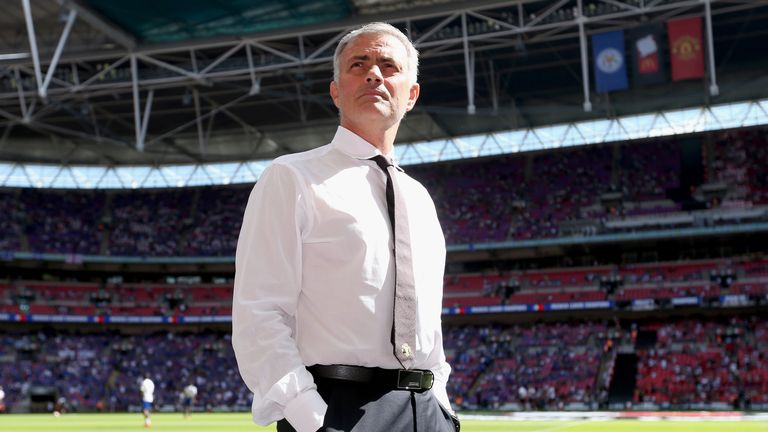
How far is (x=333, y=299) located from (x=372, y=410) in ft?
1.38

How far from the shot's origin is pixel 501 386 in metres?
44.2

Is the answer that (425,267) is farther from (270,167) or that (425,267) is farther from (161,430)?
(161,430)

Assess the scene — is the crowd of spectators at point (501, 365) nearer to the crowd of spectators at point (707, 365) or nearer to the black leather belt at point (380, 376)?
Answer: the crowd of spectators at point (707, 365)

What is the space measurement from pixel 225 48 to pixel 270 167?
38.9 m

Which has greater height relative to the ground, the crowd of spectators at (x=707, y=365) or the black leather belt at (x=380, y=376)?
the black leather belt at (x=380, y=376)

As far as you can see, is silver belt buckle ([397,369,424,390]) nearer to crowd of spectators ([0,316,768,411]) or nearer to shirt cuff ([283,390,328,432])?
shirt cuff ([283,390,328,432])

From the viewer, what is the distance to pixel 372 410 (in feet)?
10.2

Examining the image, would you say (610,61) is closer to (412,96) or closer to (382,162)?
(412,96)

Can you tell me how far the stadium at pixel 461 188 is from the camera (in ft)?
123

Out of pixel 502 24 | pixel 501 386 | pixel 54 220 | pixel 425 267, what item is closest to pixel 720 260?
pixel 501 386

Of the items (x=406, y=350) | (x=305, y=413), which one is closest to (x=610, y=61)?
(x=406, y=350)

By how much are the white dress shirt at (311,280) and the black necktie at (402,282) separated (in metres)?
0.04

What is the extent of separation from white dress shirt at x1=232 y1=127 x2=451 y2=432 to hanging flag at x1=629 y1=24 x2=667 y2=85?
112ft

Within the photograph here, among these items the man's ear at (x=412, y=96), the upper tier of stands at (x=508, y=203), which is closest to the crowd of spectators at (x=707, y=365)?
the upper tier of stands at (x=508, y=203)
